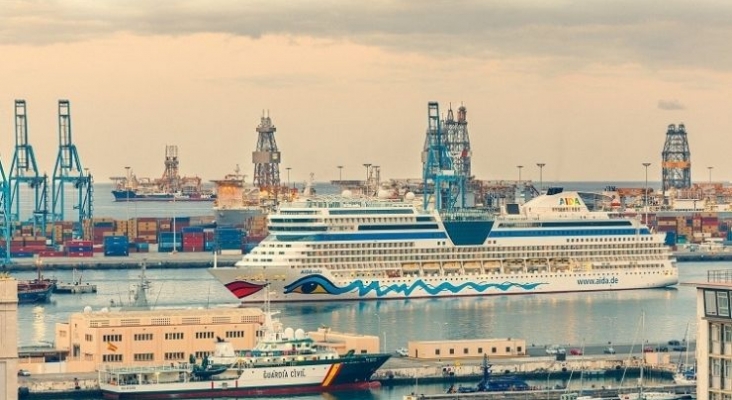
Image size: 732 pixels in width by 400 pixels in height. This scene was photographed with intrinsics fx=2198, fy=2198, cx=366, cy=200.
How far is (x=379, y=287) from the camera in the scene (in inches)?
2420

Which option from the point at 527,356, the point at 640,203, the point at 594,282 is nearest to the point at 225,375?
the point at 527,356

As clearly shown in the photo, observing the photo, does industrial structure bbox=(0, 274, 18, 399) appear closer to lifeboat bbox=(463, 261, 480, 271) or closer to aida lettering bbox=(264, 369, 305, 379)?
aida lettering bbox=(264, 369, 305, 379)

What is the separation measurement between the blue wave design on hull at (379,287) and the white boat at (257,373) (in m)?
22.2

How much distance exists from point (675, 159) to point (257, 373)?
84995 millimetres

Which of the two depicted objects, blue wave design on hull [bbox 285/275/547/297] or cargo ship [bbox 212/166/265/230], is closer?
blue wave design on hull [bbox 285/275/547/297]

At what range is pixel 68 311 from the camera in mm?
56312

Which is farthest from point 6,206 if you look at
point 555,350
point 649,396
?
point 649,396

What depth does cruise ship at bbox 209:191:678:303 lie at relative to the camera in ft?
198

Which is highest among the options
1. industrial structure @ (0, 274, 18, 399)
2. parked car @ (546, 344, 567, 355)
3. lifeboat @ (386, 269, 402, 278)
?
industrial structure @ (0, 274, 18, 399)

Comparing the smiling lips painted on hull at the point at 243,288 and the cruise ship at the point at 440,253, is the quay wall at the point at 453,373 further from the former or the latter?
the cruise ship at the point at 440,253

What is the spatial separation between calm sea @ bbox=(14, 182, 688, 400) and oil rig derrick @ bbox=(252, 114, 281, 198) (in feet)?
178

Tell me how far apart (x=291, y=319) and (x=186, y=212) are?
90.6 metres

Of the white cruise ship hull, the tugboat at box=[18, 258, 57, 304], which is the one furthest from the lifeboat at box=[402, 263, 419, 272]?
the tugboat at box=[18, 258, 57, 304]

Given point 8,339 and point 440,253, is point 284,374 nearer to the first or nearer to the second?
point 8,339
